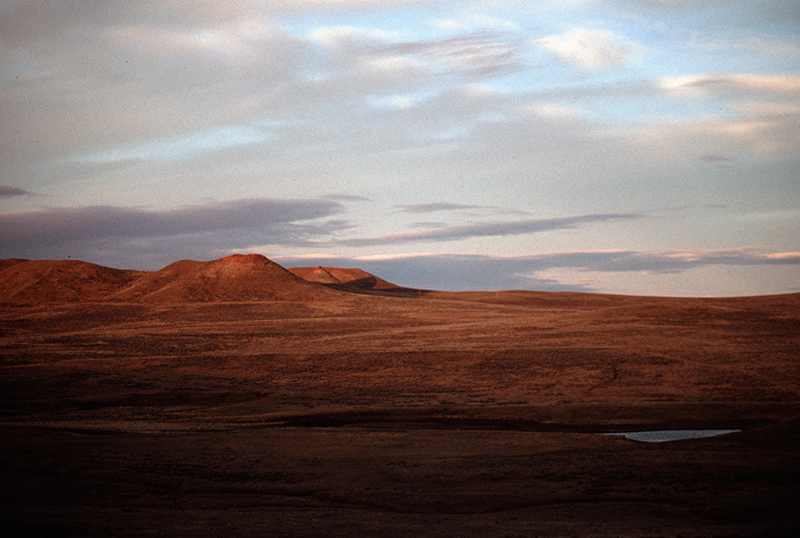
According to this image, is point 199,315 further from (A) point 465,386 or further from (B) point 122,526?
(B) point 122,526

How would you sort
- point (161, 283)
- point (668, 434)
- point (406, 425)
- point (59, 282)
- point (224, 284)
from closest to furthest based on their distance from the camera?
point (668, 434)
point (406, 425)
point (224, 284)
point (59, 282)
point (161, 283)

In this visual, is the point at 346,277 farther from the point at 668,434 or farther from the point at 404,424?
the point at 668,434

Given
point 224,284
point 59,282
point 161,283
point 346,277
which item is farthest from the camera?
point 346,277

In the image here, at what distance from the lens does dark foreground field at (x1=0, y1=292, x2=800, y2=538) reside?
10.3m

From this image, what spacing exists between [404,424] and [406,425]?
0.23 meters

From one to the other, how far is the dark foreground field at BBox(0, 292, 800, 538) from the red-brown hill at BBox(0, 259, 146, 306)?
19141 millimetres

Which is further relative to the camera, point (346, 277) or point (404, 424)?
point (346, 277)

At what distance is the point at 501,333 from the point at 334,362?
36.2ft

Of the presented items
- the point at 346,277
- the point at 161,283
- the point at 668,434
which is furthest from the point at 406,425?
the point at 346,277

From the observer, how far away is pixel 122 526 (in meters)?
9.19

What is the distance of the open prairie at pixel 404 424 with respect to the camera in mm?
10328

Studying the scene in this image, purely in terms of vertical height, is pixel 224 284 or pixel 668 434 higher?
pixel 224 284

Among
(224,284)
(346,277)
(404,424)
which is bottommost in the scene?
(404,424)

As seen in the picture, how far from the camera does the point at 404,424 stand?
2070cm
